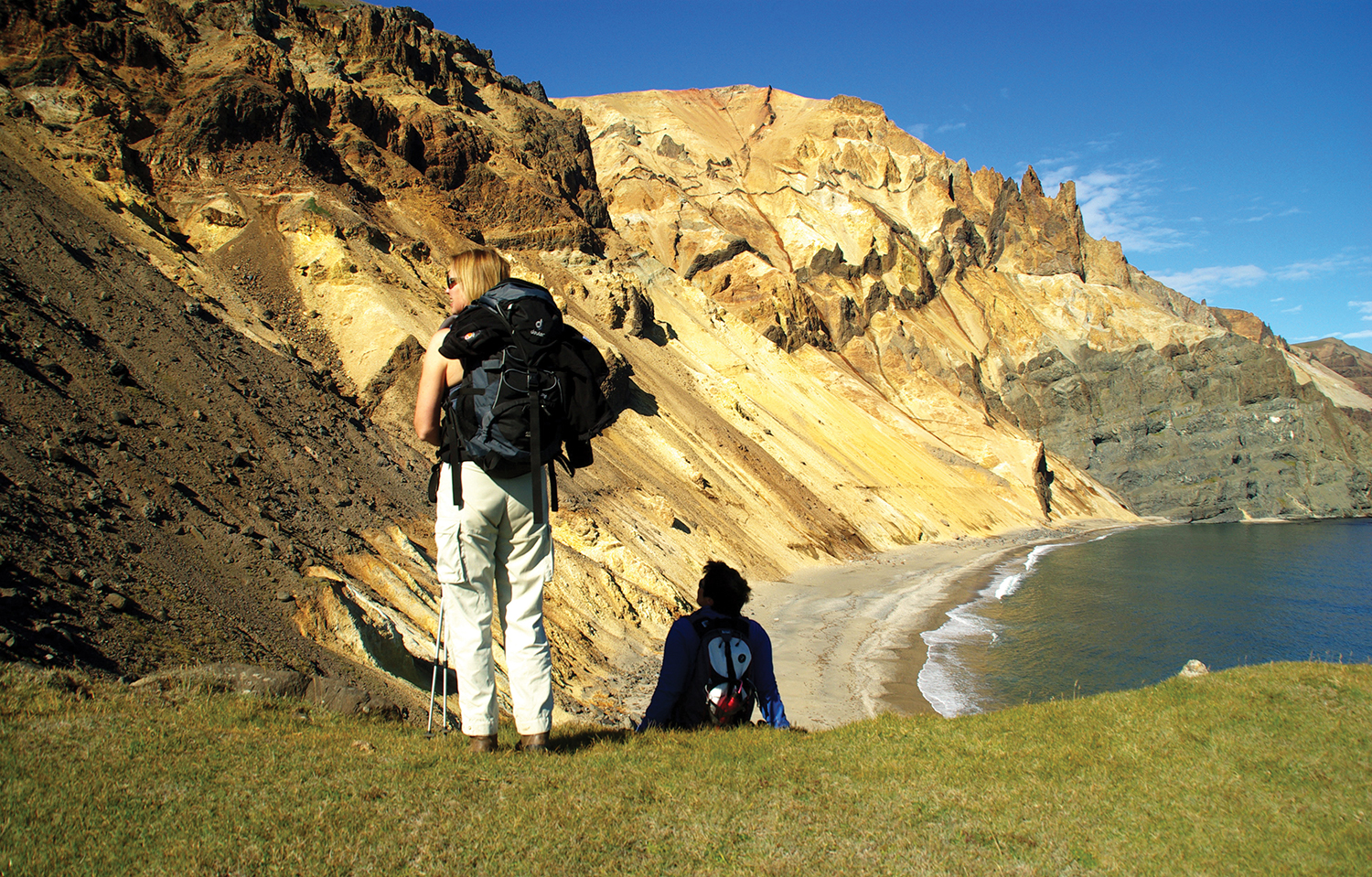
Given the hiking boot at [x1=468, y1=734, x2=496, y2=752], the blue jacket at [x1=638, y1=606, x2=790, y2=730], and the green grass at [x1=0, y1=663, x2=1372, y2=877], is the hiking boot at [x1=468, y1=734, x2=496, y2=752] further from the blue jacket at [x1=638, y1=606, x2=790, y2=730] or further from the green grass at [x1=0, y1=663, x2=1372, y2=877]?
the blue jacket at [x1=638, y1=606, x2=790, y2=730]

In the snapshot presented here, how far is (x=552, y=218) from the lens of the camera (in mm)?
38188

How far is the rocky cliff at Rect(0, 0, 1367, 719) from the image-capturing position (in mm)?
9188

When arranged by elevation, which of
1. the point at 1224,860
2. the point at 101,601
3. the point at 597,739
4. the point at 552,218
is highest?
the point at 552,218

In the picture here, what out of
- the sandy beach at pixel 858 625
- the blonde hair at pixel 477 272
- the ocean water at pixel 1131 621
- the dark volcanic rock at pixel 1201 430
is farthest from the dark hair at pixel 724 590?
the dark volcanic rock at pixel 1201 430

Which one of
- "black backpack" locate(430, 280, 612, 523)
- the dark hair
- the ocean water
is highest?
"black backpack" locate(430, 280, 612, 523)

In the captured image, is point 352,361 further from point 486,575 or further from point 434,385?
point 486,575

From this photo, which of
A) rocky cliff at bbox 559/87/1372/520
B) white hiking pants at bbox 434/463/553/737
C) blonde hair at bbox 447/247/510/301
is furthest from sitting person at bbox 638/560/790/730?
rocky cliff at bbox 559/87/1372/520

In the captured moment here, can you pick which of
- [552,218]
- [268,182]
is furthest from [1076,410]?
[268,182]

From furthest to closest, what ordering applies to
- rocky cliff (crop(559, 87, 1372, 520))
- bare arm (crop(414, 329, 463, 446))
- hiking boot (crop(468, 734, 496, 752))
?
1. rocky cliff (crop(559, 87, 1372, 520))
2. hiking boot (crop(468, 734, 496, 752))
3. bare arm (crop(414, 329, 463, 446))

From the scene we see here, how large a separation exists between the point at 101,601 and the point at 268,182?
69.8ft

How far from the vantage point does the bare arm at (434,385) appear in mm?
3939

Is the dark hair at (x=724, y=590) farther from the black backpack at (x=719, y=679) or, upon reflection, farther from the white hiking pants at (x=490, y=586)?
the white hiking pants at (x=490, y=586)

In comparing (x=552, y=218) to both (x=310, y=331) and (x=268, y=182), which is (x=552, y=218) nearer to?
(x=268, y=182)

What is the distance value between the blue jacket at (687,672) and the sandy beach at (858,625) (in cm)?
742
